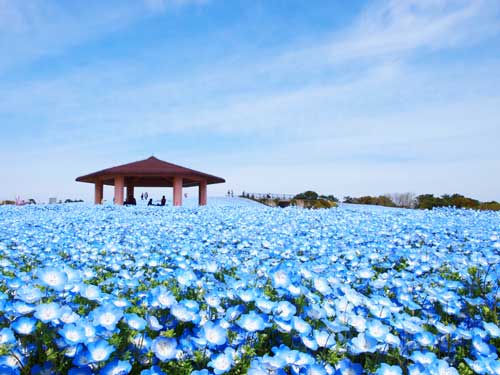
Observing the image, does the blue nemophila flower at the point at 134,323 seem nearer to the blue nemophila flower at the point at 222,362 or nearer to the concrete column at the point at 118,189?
the blue nemophila flower at the point at 222,362

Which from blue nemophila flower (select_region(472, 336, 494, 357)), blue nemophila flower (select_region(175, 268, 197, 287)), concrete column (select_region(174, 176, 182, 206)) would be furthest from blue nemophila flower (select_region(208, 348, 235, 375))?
concrete column (select_region(174, 176, 182, 206))

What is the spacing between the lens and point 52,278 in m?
1.94

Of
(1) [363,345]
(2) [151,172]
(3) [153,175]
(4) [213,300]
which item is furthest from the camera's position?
(3) [153,175]

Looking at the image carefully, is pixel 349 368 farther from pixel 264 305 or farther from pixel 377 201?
pixel 377 201

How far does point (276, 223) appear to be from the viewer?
852 cm

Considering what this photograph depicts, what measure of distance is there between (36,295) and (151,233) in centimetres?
521

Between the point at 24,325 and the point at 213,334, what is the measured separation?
0.76m

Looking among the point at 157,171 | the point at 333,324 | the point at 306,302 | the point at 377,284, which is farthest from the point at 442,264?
the point at 157,171

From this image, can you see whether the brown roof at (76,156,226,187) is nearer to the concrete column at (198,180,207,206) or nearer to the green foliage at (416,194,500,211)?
the concrete column at (198,180,207,206)

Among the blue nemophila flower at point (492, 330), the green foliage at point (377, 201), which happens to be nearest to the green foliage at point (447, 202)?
the green foliage at point (377, 201)

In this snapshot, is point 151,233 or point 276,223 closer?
point 151,233

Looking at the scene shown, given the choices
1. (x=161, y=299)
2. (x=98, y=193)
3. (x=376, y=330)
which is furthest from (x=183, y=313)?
(x=98, y=193)

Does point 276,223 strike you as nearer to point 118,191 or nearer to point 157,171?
point 157,171

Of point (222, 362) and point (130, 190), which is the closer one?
point (222, 362)
